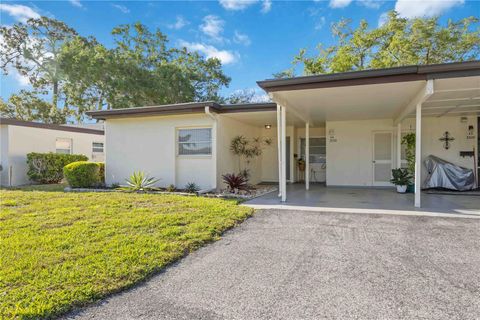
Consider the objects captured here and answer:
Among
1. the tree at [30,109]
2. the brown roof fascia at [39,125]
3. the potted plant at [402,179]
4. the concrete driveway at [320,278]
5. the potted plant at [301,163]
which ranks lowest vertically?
the concrete driveway at [320,278]

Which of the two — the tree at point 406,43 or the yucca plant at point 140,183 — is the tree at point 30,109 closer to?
the yucca plant at point 140,183

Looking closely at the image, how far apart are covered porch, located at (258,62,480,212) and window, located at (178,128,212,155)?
92.2 inches

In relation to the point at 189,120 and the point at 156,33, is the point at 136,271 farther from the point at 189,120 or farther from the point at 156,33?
the point at 156,33

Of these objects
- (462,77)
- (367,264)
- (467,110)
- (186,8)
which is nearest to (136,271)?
(367,264)

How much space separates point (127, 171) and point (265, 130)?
6.07 meters

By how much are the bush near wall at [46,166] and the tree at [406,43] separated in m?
15.8

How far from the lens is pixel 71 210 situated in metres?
6.06

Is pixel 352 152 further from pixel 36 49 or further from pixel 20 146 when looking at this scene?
pixel 36 49

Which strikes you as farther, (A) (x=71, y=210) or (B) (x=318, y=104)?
(B) (x=318, y=104)

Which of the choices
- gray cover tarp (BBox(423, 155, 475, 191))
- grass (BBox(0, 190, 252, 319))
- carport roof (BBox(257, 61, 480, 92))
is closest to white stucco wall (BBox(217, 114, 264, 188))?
grass (BBox(0, 190, 252, 319))

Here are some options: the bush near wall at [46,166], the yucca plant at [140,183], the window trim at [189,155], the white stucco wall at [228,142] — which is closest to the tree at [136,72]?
the bush near wall at [46,166]

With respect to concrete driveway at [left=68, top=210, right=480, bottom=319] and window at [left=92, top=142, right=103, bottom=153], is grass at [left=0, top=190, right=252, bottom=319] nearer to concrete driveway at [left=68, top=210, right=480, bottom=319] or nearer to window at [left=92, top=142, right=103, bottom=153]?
concrete driveway at [left=68, top=210, right=480, bottom=319]

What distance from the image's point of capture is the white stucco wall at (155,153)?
30.7ft

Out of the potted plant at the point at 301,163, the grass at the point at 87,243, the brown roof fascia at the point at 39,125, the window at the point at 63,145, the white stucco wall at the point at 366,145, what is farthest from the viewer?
the window at the point at 63,145
